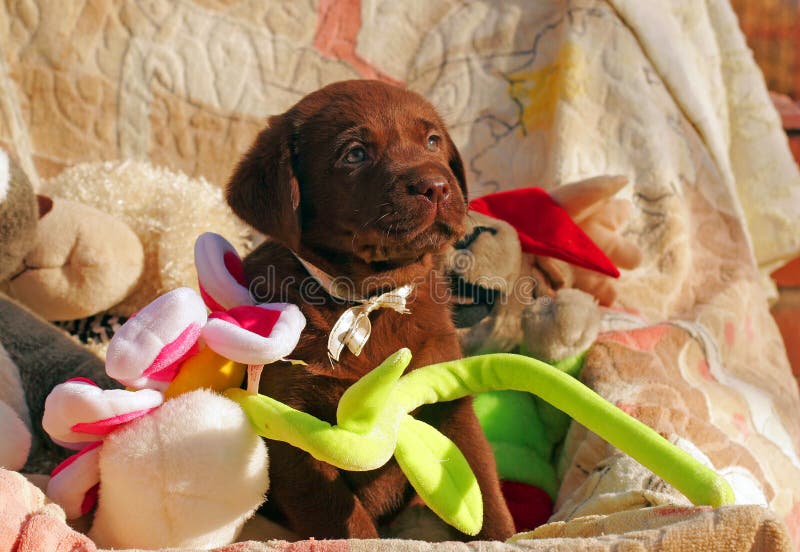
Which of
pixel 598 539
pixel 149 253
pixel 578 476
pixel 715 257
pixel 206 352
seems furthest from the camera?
pixel 715 257

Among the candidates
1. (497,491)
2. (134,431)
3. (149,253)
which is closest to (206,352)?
(134,431)

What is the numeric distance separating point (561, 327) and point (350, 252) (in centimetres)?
55

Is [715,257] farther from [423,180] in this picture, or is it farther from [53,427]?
[53,427]

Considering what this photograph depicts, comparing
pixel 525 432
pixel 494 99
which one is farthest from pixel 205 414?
pixel 494 99

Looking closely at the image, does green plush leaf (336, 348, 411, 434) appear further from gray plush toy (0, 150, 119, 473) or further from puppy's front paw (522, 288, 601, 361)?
puppy's front paw (522, 288, 601, 361)

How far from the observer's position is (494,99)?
100 inches

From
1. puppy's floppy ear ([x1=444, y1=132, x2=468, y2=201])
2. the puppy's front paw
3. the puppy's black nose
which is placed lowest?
the puppy's front paw

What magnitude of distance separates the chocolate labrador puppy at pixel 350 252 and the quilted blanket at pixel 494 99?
0.93 meters

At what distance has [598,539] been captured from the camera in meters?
0.92

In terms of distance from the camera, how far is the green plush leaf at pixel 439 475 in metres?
1.05

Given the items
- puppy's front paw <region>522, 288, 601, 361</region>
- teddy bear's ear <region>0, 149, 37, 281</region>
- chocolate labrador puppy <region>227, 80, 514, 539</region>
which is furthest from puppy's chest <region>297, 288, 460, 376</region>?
teddy bear's ear <region>0, 149, 37, 281</region>

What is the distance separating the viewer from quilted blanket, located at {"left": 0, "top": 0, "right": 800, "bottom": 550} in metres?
2.32

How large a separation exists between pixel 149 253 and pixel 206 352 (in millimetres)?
847

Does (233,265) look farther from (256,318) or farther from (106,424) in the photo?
(106,424)
